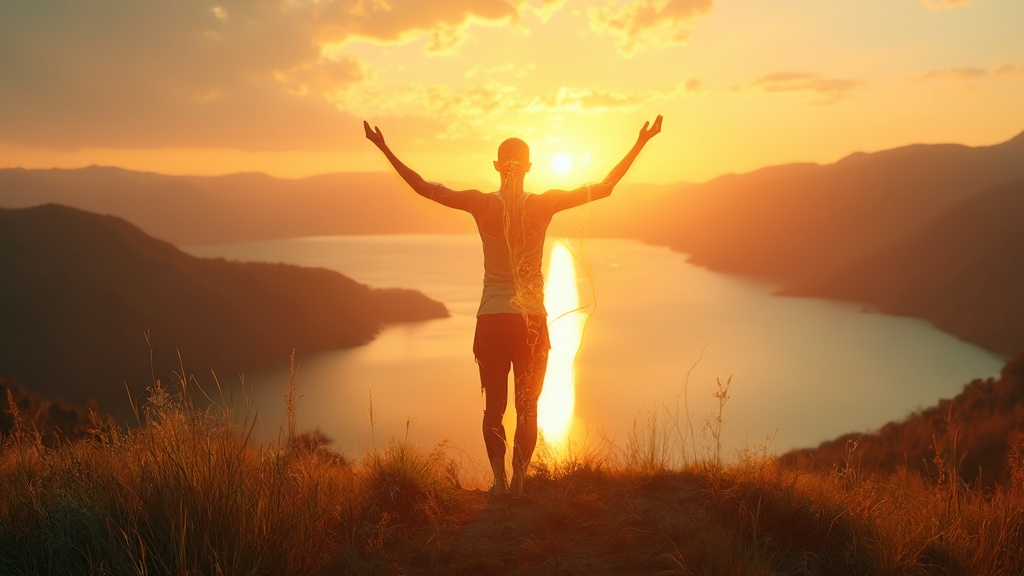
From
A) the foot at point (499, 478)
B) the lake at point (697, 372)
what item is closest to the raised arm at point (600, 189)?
the foot at point (499, 478)

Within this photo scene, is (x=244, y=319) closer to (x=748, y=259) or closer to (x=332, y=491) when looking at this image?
(x=332, y=491)

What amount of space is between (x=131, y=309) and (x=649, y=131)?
93228 millimetres

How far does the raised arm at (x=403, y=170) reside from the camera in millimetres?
4297

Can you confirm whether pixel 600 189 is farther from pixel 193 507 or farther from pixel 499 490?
pixel 193 507

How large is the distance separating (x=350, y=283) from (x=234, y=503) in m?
114

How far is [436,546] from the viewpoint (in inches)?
134

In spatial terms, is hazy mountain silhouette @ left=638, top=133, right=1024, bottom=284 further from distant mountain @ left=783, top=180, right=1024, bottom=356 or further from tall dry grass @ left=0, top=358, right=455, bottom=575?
tall dry grass @ left=0, top=358, right=455, bottom=575

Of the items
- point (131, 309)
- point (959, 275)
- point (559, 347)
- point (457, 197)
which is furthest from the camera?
point (959, 275)

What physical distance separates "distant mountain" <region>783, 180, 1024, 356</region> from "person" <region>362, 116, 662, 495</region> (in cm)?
11433

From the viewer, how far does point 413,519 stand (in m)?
3.76

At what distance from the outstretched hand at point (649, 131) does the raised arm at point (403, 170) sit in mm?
1345

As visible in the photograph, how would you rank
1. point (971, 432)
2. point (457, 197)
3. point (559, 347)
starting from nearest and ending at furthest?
point (457, 197) < point (971, 432) < point (559, 347)

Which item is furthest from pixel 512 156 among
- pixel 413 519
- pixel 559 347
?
pixel 559 347

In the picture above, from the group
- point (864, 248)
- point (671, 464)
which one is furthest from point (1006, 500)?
point (864, 248)
